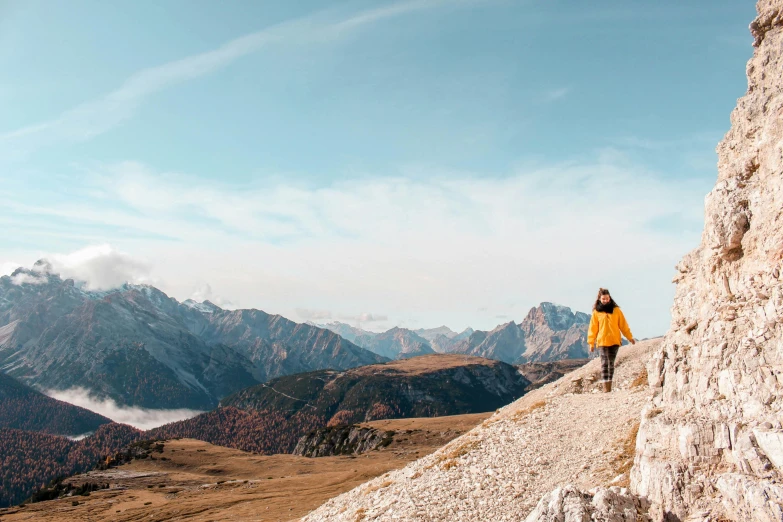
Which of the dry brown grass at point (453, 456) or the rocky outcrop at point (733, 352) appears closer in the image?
the rocky outcrop at point (733, 352)

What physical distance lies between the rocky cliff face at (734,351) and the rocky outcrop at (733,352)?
0.04m

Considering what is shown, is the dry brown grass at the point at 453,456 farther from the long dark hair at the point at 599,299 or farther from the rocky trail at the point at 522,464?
the long dark hair at the point at 599,299

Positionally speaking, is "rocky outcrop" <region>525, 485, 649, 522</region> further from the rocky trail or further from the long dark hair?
the long dark hair

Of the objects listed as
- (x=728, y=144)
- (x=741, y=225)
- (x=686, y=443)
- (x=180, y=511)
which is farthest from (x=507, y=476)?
(x=180, y=511)

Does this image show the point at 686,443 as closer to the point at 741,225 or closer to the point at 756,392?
the point at 756,392

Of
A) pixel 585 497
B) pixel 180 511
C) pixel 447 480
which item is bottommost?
pixel 180 511

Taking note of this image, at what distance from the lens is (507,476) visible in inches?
1063

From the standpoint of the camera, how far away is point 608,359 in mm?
33312

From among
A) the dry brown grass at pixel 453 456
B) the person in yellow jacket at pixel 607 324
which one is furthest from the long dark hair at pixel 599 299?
the dry brown grass at pixel 453 456

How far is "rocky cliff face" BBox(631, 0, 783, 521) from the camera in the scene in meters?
15.9

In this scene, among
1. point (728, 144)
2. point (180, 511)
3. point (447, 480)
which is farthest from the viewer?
point (180, 511)

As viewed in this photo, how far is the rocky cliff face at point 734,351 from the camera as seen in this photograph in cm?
1585

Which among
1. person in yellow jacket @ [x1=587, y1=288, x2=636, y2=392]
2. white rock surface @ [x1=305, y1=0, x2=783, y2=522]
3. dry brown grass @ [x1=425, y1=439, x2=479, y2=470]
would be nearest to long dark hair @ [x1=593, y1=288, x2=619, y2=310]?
person in yellow jacket @ [x1=587, y1=288, x2=636, y2=392]

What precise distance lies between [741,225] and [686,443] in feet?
33.2
